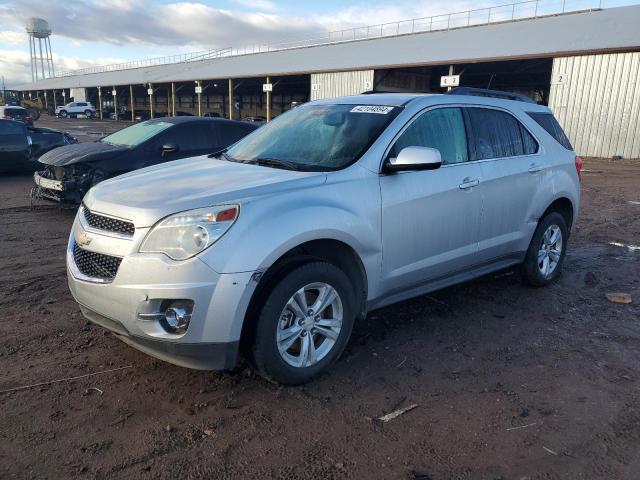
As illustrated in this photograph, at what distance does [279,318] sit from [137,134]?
6.83m

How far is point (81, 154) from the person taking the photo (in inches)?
320

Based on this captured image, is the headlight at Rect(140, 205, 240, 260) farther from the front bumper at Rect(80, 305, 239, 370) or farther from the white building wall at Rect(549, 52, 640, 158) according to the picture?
the white building wall at Rect(549, 52, 640, 158)

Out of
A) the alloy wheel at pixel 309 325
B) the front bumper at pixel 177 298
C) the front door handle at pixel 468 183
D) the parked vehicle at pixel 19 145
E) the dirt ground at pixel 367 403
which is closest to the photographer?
the dirt ground at pixel 367 403

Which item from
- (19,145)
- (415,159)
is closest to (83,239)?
(415,159)

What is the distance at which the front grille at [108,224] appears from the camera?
10.2 ft

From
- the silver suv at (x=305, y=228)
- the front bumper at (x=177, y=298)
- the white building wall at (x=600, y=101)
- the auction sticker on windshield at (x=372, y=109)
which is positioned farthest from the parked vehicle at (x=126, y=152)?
the white building wall at (x=600, y=101)

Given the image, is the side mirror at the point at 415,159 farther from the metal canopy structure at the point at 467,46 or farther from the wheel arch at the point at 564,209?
the metal canopy structure at the point at 467,46

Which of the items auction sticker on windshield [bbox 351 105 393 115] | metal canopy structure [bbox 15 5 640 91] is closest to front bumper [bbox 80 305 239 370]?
auction sticker on windshield [bbox 351 105 393 115]

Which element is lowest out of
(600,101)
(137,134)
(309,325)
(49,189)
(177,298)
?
(309,325)

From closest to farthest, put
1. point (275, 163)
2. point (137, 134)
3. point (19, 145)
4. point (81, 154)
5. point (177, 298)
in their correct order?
point (177, 298) < point (275, 163) < point (81, 154) < point (137, 134) < point (19, 145)

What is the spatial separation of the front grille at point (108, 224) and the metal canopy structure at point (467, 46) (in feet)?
72.3

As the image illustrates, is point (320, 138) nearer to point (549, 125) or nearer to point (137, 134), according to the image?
point (549, 125)

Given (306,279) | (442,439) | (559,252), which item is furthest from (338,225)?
(559,252)

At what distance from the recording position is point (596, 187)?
Result: 1334 centimetres
